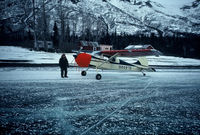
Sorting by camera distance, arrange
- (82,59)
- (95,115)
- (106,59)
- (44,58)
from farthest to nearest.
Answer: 1. (44,58)
2. (106,59)
3. (82,59)
4. (95,115)

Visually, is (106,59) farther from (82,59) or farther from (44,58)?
(44,58)

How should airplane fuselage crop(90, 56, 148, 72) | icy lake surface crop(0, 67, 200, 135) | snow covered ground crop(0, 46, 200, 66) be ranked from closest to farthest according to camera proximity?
icy lake surface crop(0, 67, 200, 135), airplane fuselage crop(90, 56, 148, 72), snow covered ground crop(0, 46, 200, 66)

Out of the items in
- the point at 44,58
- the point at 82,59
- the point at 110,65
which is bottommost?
the point at 110,65

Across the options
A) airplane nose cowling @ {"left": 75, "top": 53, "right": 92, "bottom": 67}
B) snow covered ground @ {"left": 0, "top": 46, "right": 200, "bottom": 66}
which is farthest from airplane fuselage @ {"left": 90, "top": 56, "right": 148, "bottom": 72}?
snow covered ground @ {"left": 0, "top": 46, "right": 200, "bottom": 66}

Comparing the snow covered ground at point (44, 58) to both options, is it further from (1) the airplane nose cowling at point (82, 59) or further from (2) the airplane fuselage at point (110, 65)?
(1) the airplane nose cowling at point (82, 59)

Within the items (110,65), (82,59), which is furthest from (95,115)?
(110,65)

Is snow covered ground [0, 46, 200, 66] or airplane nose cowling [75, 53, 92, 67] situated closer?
airplane nose cowling [75, 53, 92, 67]

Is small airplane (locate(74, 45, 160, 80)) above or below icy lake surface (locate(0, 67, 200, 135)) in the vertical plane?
above

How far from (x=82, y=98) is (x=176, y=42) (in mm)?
70774

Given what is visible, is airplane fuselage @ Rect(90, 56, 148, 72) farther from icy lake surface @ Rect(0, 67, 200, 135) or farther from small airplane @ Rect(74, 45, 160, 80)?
icy lake surface @ Rect(0, 67, 200, 135)

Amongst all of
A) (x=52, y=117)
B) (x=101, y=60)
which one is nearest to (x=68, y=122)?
(x=52, y=117)

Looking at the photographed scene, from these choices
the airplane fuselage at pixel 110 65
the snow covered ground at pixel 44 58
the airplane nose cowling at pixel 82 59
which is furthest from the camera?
the snow covered ground at pixel 44 58

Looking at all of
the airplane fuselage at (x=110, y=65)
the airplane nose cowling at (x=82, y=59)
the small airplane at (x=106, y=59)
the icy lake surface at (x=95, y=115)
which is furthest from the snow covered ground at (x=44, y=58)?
the icy lake surface at (x=95, y=115)

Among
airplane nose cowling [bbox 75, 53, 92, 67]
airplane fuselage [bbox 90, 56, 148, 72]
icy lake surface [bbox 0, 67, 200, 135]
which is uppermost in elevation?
airplane nose cowling [bbox 75, 53, 92, 67]
